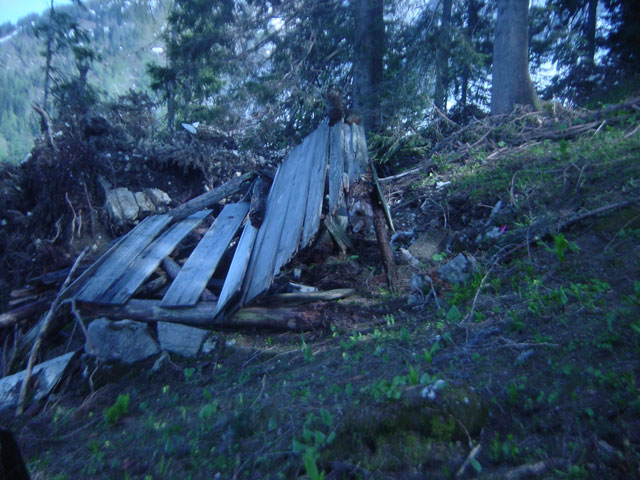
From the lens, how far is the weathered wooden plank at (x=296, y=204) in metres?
4.06

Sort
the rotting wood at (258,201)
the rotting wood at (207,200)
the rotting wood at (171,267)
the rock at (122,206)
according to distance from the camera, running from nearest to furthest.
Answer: the rotting wood at (171,267), the rotting wood at (258,201), the rotting wood at (207,200), the rock at (122,206)

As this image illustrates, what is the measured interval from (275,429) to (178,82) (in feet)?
52.8

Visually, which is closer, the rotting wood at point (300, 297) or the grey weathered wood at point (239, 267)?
the grey weathered wood at point (239, 267)

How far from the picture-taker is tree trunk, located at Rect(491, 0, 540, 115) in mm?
9602

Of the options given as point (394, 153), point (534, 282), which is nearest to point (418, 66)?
point (394, 153)

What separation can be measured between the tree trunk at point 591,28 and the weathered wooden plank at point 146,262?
1461 centimetres

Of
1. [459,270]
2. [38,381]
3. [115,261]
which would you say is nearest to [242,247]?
[115,261]

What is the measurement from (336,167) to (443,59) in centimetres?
751

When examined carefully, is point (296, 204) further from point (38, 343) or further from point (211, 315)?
point (38, 343)

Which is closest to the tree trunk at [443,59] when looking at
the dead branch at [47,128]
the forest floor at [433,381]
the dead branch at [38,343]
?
the forest floor at [433,381]

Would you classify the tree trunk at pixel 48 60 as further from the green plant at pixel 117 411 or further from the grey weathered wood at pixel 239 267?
the green plant at pixel 117 411

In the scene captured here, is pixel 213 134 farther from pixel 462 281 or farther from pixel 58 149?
pixel 462 281

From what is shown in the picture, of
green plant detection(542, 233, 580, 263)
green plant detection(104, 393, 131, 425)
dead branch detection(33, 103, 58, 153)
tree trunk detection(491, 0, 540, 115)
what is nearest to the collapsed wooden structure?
green plant detection(104, 393, 131, 425)

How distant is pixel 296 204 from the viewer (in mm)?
4742
